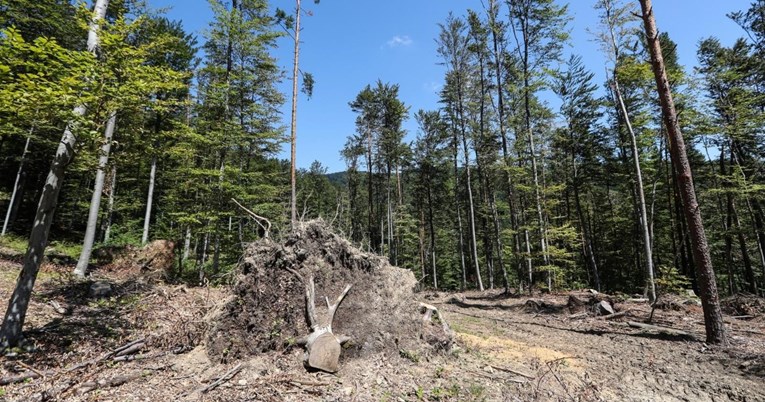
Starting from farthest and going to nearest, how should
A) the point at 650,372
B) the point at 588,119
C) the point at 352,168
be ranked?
1. the point at 352,168
2. the point at 588,119
3. the point at 650,372

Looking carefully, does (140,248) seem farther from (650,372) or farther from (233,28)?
(650,372)

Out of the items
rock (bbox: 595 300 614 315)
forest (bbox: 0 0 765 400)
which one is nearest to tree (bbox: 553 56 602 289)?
forest (bbox: 0 0 765 400)

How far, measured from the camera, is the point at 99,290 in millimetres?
8352

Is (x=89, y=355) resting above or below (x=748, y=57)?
below

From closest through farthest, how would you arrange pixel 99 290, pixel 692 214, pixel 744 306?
1. pixel 692 214
2. pixel 99 290
3. pixel 744 306

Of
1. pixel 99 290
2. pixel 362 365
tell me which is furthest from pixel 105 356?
pixel 99 290

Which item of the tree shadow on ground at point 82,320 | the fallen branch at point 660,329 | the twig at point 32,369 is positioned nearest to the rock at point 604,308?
the fallen branch at point 660,329

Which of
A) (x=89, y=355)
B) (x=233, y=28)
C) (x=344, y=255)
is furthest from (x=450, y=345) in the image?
(x=233, y=28)

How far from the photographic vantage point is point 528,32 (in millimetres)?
15414

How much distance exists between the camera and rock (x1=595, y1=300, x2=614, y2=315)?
10232mm

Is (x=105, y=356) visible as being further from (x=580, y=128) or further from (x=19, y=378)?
(x=580, y=128)

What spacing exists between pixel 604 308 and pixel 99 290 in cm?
1427

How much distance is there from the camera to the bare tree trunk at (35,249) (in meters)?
5.01

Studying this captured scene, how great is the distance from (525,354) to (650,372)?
1968mm
